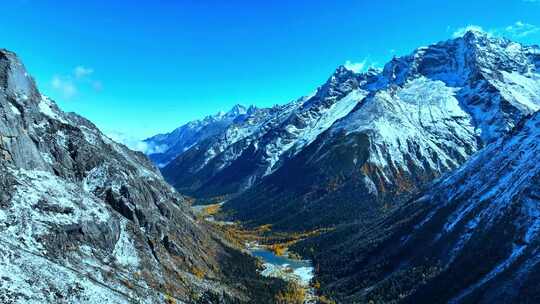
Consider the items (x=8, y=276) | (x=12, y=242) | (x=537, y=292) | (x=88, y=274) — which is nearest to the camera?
(x=8, y=276)

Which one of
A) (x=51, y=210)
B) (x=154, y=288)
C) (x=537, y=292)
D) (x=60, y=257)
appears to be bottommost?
(x=537, y=292)

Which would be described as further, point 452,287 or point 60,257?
point 452,287

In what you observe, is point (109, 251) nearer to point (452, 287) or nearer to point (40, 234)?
point (40, 234)

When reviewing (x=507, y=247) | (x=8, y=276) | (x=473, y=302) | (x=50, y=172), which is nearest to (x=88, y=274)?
(x=8, y=276)

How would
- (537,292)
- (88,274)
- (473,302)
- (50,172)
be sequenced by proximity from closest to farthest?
(88,274) < (537,292) < (473,302) < (50,172)

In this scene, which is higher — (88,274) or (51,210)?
(51,210)

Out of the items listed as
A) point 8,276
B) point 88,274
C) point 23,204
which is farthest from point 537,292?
point 23,204

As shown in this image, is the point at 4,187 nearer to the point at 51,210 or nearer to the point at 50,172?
the point at 51,210

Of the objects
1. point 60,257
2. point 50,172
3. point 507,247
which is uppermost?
point 50,172

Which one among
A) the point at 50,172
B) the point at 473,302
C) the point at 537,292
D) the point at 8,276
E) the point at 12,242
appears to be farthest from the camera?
the point at 50,172
